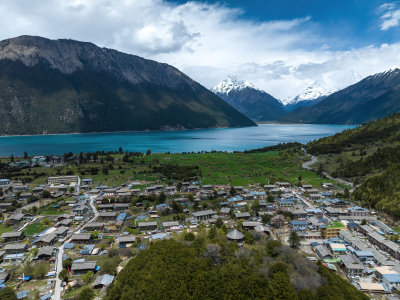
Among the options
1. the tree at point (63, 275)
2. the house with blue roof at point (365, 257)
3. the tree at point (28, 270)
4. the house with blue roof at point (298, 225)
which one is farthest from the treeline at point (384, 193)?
the tree at point (28, 270)

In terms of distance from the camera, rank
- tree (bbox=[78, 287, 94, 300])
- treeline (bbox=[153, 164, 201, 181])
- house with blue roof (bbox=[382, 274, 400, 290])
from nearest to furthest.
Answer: tree (bbox=[78, 287, 94, 300]), house with blue roof (bbox=[382, 274, 400, 290]), treeline (bbox=[153, 164, 201, 181])

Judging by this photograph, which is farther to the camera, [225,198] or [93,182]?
[93,182]

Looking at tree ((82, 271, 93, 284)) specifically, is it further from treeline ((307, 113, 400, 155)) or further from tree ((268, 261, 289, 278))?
treeline ((307, 113, 400, 155))

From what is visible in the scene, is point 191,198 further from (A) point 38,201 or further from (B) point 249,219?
(A) point 38,201

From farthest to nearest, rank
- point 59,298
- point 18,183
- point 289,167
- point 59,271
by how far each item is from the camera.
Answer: point 289,167 → point 18,183 → point 59,271 → point 59,298

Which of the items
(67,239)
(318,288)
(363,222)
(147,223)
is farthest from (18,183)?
(363,222)

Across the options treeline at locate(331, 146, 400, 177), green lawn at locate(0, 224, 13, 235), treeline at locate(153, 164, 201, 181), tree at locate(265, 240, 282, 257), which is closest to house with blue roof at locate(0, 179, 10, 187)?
green lawn at locate(0, 224, 13, 235)

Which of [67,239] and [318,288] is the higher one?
[318,288]
